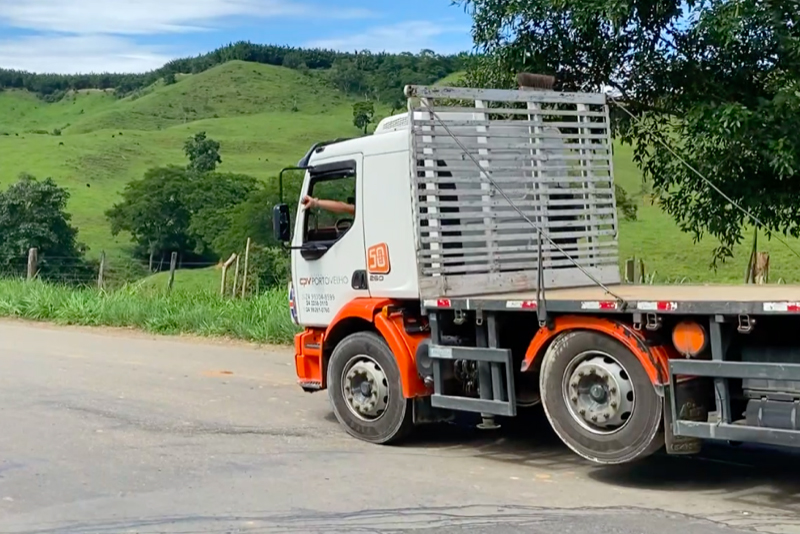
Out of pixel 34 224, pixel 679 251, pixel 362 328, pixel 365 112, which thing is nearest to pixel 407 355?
pixel 362 328

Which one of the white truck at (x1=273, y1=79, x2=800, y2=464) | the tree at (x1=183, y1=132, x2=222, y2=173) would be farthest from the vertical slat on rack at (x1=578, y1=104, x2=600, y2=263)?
the tree at (x1=183, y1=132, x2=222, y2=173)

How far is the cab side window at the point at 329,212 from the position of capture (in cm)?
945

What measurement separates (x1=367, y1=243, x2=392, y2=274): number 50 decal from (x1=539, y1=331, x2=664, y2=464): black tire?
68.8 inches

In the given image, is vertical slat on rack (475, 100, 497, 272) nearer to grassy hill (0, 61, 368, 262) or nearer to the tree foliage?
grassy hill (0, 61, 368, 262)

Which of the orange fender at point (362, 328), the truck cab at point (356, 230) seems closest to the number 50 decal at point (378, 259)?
the truck cab at point (356, 230)

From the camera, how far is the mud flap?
705 centimetres

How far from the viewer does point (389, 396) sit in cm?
903

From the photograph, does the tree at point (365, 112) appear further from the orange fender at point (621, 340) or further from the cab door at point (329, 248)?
the orange fender at point (621, 340)

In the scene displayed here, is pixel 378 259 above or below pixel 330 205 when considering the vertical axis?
below

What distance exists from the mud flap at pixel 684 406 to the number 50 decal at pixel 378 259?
2747 millimetres

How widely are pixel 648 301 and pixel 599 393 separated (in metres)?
0.79

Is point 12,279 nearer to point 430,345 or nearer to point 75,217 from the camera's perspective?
point 430,345

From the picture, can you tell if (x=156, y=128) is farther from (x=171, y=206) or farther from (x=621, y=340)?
(x=621, y=340)

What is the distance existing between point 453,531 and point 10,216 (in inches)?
1966
